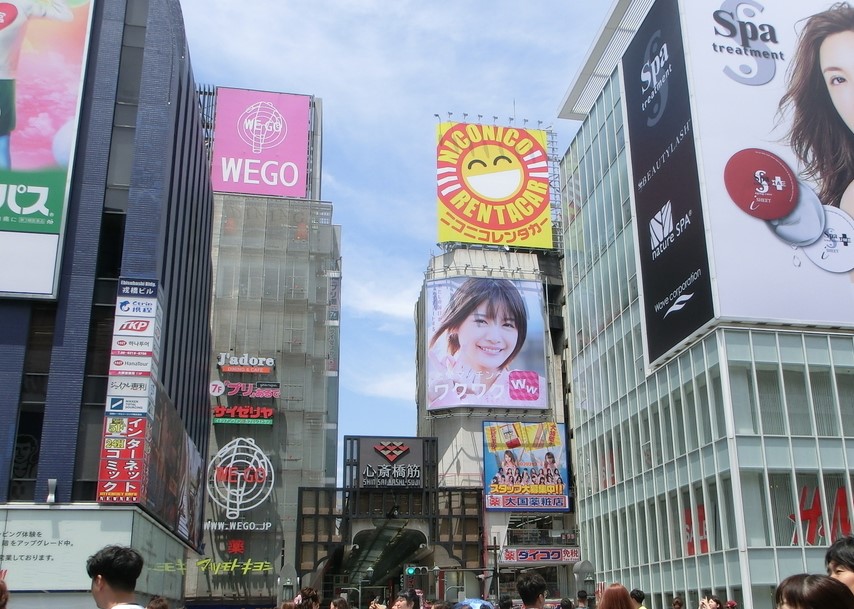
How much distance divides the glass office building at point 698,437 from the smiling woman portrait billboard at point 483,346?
18.0 m

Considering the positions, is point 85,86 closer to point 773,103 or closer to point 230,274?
point 773,103

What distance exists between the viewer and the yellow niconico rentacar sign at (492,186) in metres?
68.9

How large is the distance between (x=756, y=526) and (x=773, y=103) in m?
16.3

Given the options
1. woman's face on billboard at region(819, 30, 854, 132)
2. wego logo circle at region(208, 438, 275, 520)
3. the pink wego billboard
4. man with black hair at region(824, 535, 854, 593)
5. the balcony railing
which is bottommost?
man with black hair at region(824, 535, 854, 593)

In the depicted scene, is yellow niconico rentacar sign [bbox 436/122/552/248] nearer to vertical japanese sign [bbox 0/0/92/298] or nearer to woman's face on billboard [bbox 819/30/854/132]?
woman's face on billboard [bbox 819/30/854/132]

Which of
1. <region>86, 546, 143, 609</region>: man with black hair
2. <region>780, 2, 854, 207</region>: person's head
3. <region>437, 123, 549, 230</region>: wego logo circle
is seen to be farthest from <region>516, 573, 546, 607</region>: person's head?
<region>437, 123, 549, 230</region>: wego logo circle

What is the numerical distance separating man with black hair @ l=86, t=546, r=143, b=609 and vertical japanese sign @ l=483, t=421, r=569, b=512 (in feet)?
180

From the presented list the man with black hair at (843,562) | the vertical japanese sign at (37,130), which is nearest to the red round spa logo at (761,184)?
the vertical japanese sign at (37,130)

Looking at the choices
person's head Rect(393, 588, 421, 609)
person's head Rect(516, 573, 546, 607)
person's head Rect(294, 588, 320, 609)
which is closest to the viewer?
person's head Rect(516, 573, 546, 607)

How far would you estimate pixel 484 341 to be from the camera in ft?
212

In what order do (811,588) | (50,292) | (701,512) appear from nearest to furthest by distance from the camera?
1. (811,588)
2. (50,292)
3. (701,512)

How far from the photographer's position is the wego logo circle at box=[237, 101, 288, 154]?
76.6 m

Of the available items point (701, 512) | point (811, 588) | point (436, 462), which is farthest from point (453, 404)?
point (811, 588)

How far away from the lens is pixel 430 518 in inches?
2255
